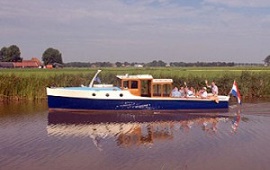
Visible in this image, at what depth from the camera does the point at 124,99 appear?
84.0 ft

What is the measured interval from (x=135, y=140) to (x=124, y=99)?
8.25m

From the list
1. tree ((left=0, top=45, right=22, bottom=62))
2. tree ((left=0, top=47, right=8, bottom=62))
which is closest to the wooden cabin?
tree ((left=0, top=45, right=22, bottom=62))

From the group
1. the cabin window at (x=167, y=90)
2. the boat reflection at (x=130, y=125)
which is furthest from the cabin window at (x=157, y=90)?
the boat reflection at (x=130, y=125)

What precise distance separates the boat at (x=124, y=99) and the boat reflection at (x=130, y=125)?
1.98ft

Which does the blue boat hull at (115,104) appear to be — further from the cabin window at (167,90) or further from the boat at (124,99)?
the cabin window at (167,90)

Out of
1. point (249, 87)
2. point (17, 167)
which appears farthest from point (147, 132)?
point (249, 87)

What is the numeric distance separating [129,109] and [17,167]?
1326cm


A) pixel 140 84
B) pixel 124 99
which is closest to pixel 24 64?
pixel 140 84

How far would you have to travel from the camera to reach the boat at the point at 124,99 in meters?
25.5

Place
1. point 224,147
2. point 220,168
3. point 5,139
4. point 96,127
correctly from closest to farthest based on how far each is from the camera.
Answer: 1. point 220,168
2. point 224,147
3. point 5,139
4. point 96,127

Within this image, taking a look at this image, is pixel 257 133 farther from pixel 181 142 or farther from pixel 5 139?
pixel 5 139

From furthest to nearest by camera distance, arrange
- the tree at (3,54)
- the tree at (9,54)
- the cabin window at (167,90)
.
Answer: the tree at (3,54) → the tree at (9,54) → the cabin window at (167,90)

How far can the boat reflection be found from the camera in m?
18.3

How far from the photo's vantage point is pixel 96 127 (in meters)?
20.9
